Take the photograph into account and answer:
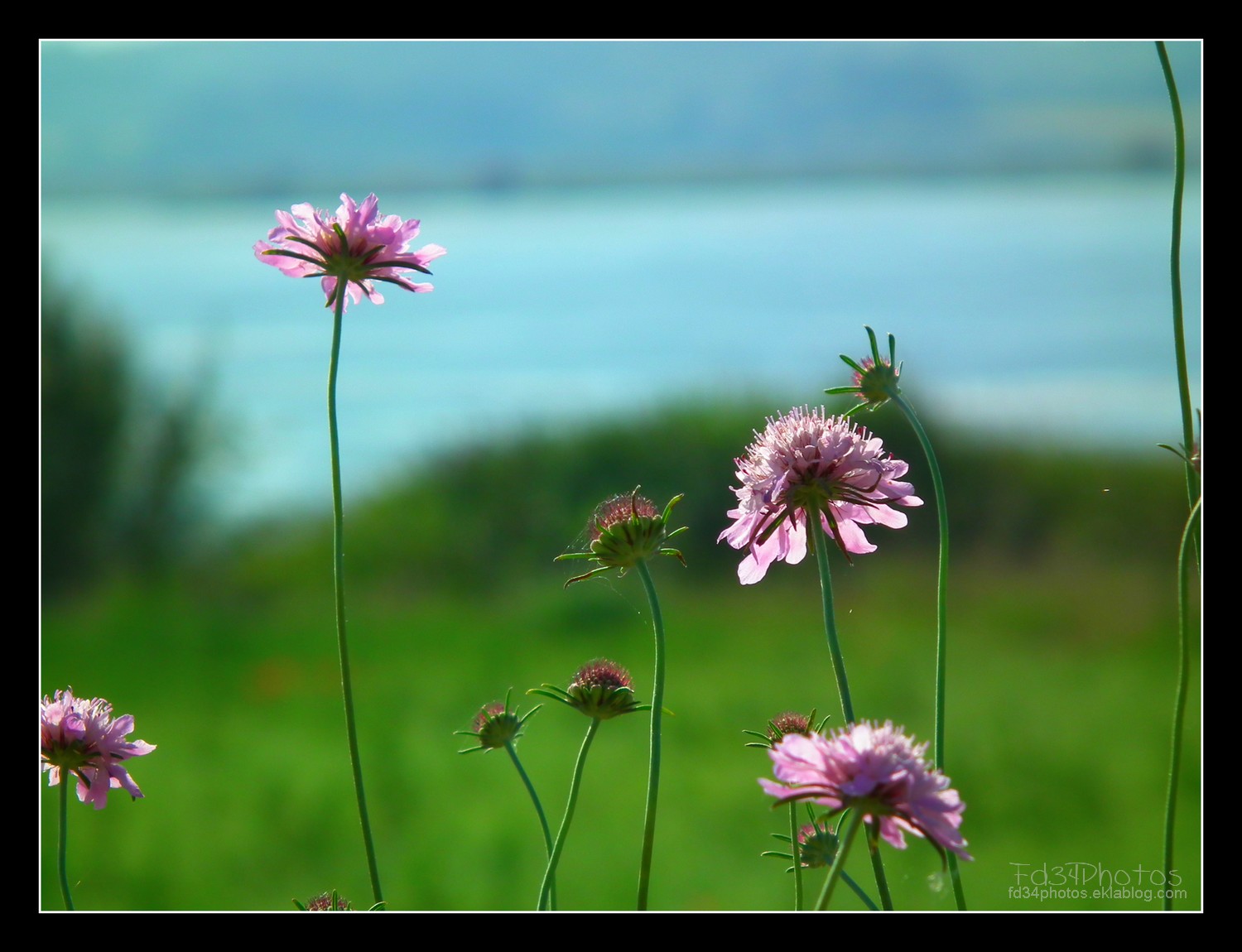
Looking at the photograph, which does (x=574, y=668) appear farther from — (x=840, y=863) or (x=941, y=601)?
(x=840, y=863)

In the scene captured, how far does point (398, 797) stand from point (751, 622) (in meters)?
1.24

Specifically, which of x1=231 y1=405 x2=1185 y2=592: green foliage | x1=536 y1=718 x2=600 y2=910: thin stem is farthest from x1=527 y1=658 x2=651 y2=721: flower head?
x1=231 y1=405 x2=1185 y2=592: green foliage

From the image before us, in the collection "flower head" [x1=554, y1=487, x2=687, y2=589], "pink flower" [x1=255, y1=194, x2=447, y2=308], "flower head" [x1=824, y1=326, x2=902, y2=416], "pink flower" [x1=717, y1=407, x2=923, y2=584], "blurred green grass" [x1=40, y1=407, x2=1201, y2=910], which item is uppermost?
"pink flower" [x1=255, y1=194, x2=447, y2=308]

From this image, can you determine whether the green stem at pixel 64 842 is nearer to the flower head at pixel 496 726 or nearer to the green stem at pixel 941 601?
the flower head at pixel 496 726

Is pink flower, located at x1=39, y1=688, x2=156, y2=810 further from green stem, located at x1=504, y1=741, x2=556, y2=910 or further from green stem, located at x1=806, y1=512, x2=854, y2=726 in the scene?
green stem, located at x1=806, y1=512, x2=854, y2=726

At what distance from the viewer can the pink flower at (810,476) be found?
548 millimetres

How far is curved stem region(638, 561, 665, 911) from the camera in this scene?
0.49m

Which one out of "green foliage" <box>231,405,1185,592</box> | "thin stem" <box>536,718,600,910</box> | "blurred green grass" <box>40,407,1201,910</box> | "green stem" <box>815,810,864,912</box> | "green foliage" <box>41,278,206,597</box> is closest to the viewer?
"green stem" <box>815,810,864,912</box>

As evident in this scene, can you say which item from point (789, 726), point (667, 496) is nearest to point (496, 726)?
point (789, 726)

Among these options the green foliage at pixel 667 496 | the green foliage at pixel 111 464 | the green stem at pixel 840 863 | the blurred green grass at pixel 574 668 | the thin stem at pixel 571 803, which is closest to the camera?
the green stem at pixel 840 863

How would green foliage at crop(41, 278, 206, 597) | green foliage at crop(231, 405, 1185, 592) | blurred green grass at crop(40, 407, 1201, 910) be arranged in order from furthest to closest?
green foliage at crop(41, 278, 206, 597) < blurred green grass at crop(40, 407, 1201, 910) < green foliage at crop(231, 405, 1185, 592)

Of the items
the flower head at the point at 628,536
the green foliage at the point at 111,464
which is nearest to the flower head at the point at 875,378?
the flower head at the point at 628,536

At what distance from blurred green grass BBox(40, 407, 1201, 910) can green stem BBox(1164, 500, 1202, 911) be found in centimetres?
177

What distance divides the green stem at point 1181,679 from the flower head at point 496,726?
0.33 meters
